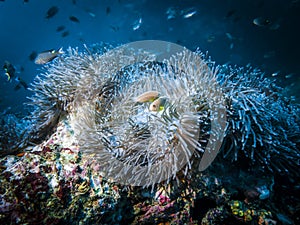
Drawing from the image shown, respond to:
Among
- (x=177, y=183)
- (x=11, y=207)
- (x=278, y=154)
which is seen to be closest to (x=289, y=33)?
(x=278, y=154)

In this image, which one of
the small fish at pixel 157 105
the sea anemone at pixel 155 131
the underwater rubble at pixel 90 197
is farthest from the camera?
the small fish at pixel 157 105

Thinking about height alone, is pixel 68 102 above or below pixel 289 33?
below

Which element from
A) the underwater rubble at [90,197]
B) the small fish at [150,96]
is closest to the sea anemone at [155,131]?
the small fish at [150,96]

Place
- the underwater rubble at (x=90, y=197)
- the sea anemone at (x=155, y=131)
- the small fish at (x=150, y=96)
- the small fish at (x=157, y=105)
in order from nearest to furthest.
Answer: the underwater rubble at (x=90, y=197) < the sea anemone at (x=155, y=131) < the small fish at (x=157, y=105) < the small fish at (x=150, y=96)

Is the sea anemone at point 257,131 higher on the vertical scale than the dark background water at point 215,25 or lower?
lower

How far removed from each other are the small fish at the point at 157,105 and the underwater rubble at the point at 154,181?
0.02 m

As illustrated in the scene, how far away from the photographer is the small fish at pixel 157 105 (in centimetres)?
211

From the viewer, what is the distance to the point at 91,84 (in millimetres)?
2789

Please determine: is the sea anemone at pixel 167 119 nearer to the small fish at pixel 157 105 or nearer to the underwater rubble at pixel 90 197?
the small fish at pixel 157 105

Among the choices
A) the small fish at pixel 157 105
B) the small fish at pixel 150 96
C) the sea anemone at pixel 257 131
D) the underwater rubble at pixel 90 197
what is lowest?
the underwater rubble at pixel 90 197

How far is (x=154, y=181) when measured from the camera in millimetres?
1952

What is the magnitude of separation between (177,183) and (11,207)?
1505 mm

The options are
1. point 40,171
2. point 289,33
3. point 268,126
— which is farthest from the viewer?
point 289,33

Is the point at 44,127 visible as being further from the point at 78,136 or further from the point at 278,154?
the point at 278,154
